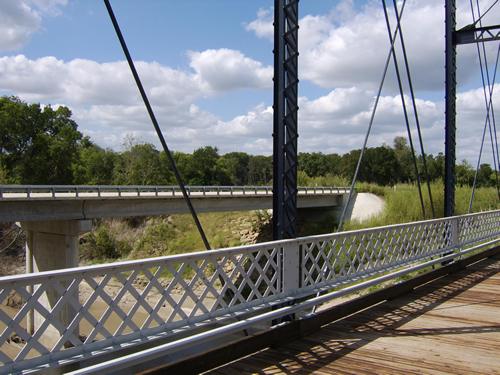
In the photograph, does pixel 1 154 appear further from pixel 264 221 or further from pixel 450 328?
pixel 450 328

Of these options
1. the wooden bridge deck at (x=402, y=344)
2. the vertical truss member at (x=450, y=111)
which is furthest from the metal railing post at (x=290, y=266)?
the vertical truss member at (x=450, y=111)

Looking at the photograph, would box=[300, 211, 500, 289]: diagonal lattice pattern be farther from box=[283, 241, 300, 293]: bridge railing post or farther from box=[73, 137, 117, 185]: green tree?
box=[73, 137, 117, 185]: green tree

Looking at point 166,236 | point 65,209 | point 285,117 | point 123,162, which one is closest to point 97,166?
point 123,162

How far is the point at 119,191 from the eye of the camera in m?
27.8

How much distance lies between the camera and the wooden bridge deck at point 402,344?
5.11 meters

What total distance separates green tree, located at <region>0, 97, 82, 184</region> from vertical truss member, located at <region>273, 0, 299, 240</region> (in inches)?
1642

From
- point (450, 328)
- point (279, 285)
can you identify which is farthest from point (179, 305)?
point (450, 328)

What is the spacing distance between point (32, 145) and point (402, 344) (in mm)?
45713

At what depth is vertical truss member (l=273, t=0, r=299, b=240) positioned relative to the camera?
6309mm

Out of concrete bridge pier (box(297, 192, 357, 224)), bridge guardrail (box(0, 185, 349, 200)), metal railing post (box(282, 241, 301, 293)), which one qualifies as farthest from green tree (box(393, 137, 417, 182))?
metal railing post (box(282, 241, 301, 293))

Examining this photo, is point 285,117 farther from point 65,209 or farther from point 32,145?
point 32,145

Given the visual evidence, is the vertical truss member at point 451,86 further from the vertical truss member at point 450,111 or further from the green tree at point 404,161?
the green tree at point 404,161

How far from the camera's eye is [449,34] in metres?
12.2

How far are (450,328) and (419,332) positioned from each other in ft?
1.80
